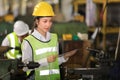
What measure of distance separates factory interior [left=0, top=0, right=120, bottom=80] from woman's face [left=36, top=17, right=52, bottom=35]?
0.37 m

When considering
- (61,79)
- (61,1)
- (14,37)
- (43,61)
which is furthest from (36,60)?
(61,1)

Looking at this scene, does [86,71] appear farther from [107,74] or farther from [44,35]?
[44,35]

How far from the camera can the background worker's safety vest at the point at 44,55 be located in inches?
149

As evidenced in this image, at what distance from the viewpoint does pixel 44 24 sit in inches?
148

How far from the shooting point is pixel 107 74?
12.5ft

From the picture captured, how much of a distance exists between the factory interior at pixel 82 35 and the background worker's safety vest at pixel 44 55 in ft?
0.39

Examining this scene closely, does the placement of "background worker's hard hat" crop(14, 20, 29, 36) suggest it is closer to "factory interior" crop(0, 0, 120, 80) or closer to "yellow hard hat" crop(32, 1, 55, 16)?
"factory interior" crop(0, 0, 120, 80)

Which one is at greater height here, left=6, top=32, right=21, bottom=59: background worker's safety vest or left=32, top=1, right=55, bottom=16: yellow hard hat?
left=32, top=1, right=55, bottom=16: yellow hard hat

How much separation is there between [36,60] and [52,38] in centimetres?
28

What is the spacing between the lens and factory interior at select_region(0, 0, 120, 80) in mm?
3826

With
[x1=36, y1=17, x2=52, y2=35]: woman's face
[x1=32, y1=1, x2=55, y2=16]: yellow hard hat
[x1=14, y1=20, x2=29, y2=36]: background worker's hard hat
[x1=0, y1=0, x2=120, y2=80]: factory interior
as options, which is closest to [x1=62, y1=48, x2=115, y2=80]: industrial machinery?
[x1=0, y1=0, x2=120, y2=80]: factory interior

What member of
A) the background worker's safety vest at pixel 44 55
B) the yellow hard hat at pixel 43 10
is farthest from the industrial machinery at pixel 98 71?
the yellow hard hat at pixel 43 10

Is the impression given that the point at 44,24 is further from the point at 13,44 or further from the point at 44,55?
the point at 13,44

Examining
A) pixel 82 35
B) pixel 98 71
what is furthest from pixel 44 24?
pixel 82 35
